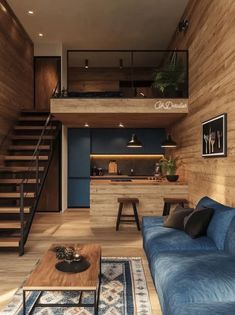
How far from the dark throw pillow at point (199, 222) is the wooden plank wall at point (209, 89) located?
42cm

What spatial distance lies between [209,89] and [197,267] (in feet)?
9.74

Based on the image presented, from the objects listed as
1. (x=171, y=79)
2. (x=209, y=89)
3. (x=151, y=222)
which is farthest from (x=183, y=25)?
(x=151, y=222)

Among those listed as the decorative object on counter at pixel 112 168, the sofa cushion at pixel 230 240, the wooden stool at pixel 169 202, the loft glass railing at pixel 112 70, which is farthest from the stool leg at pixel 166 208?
the loft glass railing at pixel 112 70

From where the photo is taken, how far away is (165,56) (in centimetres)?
855

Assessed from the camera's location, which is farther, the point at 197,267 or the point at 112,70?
the point at 112,70

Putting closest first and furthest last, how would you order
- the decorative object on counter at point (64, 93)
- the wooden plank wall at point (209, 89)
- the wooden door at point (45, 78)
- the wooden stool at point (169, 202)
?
the wooden plank wall at point (209, 89)
the wooden stool at point (169, 202)
the decorative object on counter at point (64, 93)
the wooden door at point (45, 78)

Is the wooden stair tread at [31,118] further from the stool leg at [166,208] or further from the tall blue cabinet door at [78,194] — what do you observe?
the stool leg at [166,208]

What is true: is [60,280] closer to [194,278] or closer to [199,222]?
[194,278]

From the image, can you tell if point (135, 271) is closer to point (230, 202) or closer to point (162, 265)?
point (162, 265)

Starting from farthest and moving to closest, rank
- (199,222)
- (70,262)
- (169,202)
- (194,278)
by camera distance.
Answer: (169,202) < (199,222) < (70,262) < (194,278)

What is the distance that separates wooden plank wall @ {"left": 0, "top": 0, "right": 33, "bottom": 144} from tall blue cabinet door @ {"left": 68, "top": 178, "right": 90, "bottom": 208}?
2.53 metres

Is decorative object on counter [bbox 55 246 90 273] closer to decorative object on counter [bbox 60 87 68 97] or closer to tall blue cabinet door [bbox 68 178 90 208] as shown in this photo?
decorative object on counter [bbox 60 87 68 97]

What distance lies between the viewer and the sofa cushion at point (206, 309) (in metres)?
1.79

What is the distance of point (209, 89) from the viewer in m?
4.57
